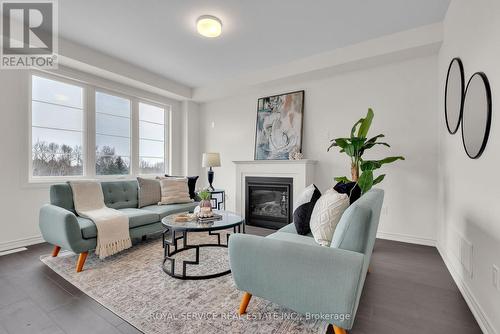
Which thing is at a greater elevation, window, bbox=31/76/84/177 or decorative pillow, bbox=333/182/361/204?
window, bbox=31/76/84/177

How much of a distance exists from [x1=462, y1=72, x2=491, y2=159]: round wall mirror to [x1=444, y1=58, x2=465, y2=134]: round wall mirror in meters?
0.22

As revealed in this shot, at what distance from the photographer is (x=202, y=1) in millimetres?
2578

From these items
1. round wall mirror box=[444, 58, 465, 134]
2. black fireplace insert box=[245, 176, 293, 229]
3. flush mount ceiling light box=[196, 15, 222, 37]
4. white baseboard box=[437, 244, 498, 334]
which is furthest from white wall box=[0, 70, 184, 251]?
round wall mirror box=[444, 58, 465, 134]

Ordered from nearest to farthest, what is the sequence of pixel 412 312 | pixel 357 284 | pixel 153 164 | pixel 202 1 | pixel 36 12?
pixel 357 284, pixel 412 312, pixel 202 1, pixel 36 12, pixel 153 164

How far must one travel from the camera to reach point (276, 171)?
4.23 m

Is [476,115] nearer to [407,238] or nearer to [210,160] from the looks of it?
[407,238]

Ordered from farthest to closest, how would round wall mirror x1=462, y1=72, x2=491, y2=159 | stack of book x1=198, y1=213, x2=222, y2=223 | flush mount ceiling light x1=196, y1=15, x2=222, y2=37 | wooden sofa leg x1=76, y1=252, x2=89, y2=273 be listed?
flush mount ceiling light x1=196, y1=15, x2=222, y2=37
stack of book x1=198, y1=213, x2=222, y2=223
wooden sofa leg x1=76, y1=252, x2=89, y2=273
round wall mirror x1=462, y1=72, x2=491, y2=159

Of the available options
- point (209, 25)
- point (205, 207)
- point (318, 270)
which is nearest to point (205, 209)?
point (205, 207)

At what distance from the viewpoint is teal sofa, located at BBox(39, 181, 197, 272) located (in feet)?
7.98

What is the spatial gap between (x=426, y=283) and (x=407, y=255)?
28.9 inches

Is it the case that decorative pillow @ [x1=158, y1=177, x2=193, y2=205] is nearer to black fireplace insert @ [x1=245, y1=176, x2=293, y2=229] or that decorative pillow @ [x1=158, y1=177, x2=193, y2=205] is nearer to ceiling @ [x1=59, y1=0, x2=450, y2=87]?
black fireplace insert @ [x1=245, y1=176, x2=293, y2=229]

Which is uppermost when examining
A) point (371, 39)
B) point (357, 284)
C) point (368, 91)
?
point (371, 39)

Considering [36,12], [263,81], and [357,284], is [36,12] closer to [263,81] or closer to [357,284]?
[263,81]

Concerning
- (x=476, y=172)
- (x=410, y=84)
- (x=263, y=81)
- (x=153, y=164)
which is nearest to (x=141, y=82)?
(x=153, y=164)
